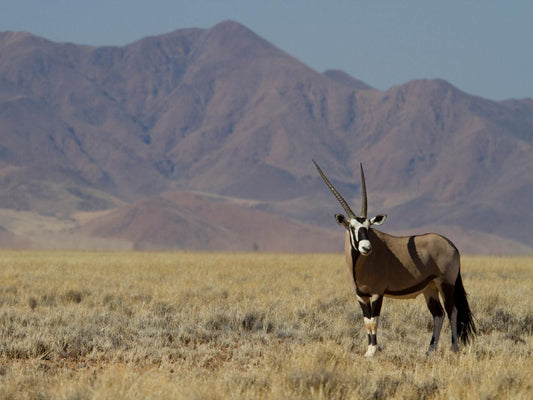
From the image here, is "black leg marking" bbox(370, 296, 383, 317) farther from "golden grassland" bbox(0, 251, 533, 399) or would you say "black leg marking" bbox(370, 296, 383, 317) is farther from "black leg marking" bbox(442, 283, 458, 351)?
"black leg marking" bbox(442, 283, 458, 351)

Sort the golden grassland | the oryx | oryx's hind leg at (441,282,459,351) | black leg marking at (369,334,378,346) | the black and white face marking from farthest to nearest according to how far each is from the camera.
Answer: oryx's hind leg at (441,282,459,351), black leg marking at (369,334,378,346), the oryx, the black and white face marking, the golden grassland

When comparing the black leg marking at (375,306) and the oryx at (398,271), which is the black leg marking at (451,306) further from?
the black leg marking at (375,306)

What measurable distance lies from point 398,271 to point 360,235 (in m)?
1.00

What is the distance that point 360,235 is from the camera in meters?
9.06

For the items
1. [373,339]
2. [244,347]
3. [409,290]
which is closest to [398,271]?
[409,290]

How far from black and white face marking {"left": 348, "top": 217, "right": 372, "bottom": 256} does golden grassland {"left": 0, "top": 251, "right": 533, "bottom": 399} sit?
3.88 ft

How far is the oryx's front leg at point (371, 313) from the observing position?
9.50 m

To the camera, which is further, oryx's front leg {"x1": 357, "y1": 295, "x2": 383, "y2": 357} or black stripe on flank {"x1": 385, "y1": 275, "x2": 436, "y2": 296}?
black stripe on flank {"x1": 385, "y1": 275, "x2": 436, "y2": 296}

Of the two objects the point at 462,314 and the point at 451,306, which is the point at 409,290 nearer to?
the point at 451,306

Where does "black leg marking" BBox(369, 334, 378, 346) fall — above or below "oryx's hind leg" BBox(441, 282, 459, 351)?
below

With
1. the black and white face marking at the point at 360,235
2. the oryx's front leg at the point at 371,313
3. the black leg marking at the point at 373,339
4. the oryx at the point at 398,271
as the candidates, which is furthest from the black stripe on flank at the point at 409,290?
the black and white face marking at the point at 360,235

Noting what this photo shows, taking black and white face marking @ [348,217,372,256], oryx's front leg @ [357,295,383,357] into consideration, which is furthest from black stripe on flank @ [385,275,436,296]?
black and white face marking @ [348,217,372,256]

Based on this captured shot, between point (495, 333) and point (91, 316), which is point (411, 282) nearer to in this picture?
point (495, 333)

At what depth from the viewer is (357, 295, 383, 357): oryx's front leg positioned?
9.50 meters
